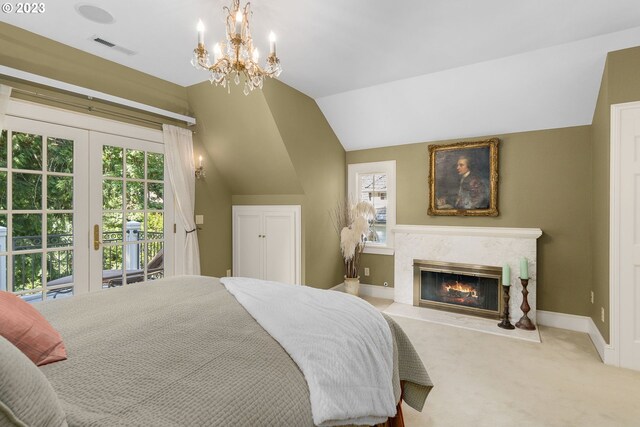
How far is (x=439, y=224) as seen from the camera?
420 cm

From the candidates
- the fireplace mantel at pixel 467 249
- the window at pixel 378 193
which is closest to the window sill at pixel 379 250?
the window at pixel 378 193

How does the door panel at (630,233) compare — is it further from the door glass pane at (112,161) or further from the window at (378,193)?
the door glass pane at (112,161)

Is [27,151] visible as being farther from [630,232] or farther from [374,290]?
[630,232]

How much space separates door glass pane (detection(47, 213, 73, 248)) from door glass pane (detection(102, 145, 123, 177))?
21.3 inches

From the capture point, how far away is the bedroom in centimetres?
255

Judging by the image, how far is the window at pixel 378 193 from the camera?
455cm

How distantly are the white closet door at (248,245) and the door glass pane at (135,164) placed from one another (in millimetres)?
1410

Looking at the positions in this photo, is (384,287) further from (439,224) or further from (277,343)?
(277,343)

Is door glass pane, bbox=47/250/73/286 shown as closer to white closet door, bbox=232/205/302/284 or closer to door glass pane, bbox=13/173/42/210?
door glass pane, bbox=13/173/42/210

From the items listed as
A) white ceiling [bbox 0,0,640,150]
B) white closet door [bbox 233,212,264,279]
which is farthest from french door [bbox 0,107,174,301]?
white closet door [bbox 233,212,264,279]

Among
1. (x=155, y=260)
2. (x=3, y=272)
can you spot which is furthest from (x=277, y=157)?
(x=3, y=272)

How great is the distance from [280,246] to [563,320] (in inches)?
131

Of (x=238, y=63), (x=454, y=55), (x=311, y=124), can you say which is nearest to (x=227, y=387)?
(x=238, y=63)

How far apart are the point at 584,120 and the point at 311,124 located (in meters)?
2.93
